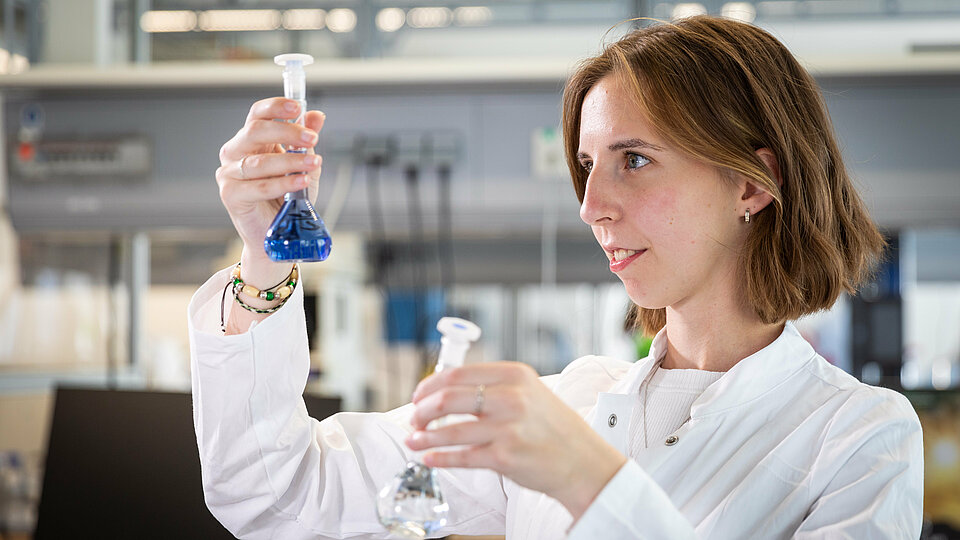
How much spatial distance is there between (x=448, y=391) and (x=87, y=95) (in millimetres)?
2018

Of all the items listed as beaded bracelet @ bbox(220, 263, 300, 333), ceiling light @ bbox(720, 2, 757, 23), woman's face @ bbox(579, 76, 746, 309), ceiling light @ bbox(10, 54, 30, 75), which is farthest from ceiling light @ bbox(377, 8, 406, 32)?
beaded bracelet @ bbox(220, 263, 300, 333)

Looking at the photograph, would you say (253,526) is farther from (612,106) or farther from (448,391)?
(612,106)

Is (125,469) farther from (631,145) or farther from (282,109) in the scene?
(631,145)

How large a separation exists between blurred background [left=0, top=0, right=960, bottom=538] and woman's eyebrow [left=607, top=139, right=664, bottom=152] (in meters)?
1.01

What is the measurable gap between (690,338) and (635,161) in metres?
0.26

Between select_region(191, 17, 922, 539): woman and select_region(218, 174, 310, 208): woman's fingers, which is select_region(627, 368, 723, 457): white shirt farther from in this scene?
select_region(218, 174, 310, 208): woman's fingers

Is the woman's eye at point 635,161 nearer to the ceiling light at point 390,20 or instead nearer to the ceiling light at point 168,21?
the ceiling light at point 390,20

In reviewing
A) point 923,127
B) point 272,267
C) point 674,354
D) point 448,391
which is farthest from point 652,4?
point 448,391

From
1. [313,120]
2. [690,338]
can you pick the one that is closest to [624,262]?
[690,338]

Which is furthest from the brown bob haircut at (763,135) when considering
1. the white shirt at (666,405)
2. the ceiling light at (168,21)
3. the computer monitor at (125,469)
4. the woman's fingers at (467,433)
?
the ceiling light at (168,21)

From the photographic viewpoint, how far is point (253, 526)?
1.20 m

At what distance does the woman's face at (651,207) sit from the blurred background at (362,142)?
1.01 m

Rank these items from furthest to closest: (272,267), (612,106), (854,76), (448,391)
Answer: (854,76) → (612,106) → (272,267) → (448,391)

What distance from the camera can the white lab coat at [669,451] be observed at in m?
1.00
